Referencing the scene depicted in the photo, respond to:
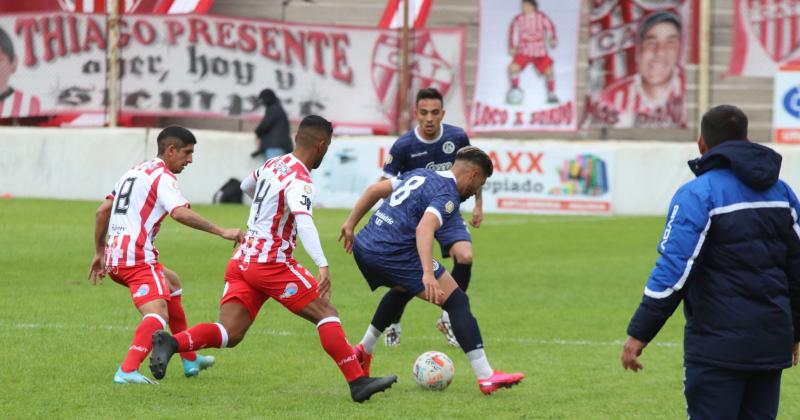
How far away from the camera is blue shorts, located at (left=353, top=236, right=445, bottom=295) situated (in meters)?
8.76

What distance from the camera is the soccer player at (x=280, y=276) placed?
821 cm

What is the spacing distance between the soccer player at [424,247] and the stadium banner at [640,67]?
661 inches

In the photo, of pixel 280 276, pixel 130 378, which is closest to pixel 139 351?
pixel 130 378

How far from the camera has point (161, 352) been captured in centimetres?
803

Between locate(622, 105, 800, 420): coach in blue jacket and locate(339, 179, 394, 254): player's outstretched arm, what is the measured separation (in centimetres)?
392

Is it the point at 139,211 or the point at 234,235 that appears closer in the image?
the point at 234,235

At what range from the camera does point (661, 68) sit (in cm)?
2539

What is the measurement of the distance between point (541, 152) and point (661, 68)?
3921 millimetres

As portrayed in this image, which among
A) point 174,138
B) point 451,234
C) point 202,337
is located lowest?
point 202,337

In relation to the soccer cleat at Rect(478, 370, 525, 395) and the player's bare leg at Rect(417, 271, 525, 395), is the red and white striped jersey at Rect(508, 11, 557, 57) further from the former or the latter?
the soccer cleat at Rect(478, 370, 525, 395)

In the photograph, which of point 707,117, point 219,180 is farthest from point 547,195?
point 707,117

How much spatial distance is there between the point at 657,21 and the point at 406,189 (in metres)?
17.7

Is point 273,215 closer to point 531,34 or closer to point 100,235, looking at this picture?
point 100,235

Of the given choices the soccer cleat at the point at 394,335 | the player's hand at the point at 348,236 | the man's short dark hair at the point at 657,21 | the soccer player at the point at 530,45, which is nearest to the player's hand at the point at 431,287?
the player's hand at the point at 348,236
